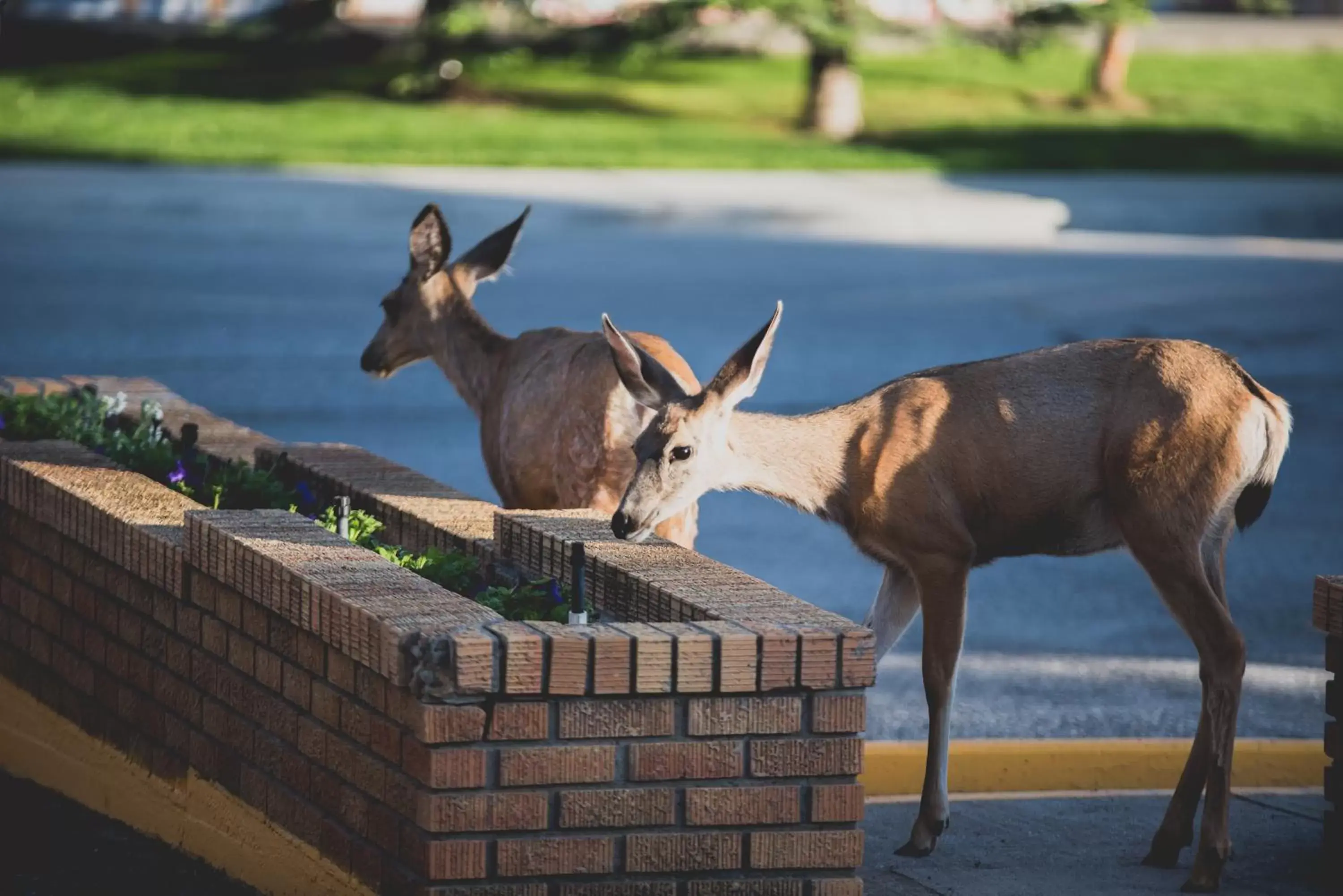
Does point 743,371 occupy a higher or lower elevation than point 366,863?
higher

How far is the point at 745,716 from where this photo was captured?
5.21 meters

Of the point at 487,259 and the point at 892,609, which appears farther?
the point at 487,259

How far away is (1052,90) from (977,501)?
3028 cm

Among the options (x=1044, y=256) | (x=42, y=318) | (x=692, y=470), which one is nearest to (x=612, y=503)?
(x=692, y=470)

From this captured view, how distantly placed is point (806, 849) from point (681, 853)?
302mm

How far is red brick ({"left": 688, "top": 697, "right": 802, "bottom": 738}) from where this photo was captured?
204 inches

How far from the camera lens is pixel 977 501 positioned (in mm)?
7039

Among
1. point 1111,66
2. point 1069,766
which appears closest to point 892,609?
point 1069,766

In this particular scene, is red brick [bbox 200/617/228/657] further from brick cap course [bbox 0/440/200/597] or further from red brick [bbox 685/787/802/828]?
red brick [bbox 685/787/802/828]

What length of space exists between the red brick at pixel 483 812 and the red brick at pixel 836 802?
63 centimetres

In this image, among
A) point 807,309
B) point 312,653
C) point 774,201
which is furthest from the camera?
point 774,201

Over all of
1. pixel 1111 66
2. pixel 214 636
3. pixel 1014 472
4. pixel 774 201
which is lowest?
pixel 774 201

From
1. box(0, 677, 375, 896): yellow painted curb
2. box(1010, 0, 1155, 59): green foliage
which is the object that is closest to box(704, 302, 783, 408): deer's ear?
Result: box(0, 677, 375, 896): yellow painted curb

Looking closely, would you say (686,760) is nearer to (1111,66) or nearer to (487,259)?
(487,259)
